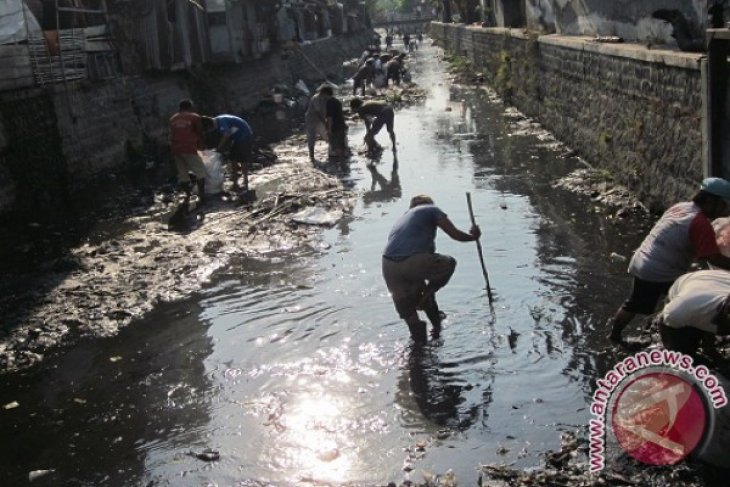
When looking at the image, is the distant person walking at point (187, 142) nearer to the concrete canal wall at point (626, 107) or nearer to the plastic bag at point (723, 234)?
the concrete canal wall at point (626, 107)

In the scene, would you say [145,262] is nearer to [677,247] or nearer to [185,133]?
[185,133]

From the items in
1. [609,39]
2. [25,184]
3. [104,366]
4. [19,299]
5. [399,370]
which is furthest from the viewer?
[609,39]

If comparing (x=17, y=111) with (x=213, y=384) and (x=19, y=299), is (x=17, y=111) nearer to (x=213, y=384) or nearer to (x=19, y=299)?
(x=19, y=299)

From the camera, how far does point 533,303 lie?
849 cm

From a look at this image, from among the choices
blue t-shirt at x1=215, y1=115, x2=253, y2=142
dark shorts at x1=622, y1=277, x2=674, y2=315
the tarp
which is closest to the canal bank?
dark shorts at x1=622, y1=277, x2=674, y2=315

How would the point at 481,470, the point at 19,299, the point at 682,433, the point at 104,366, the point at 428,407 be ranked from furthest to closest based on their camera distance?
the point at 19,299
the point at 104,366
the point at 428,407
the point at 481,470
the point at 682,433

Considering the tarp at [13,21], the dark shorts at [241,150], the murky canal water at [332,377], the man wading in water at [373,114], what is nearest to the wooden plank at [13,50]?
the tarp at [13,21]

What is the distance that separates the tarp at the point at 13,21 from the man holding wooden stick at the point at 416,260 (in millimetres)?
9851

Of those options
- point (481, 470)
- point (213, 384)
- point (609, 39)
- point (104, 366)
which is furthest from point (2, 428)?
point (609, 39)

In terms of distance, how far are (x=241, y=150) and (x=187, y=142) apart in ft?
4.80

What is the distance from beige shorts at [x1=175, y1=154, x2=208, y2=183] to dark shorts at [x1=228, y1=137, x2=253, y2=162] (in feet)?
3.22

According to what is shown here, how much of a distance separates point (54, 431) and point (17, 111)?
888 centimetres

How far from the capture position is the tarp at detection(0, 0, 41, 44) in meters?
13.7

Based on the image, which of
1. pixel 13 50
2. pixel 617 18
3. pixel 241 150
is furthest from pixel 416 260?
pixel 617 18
